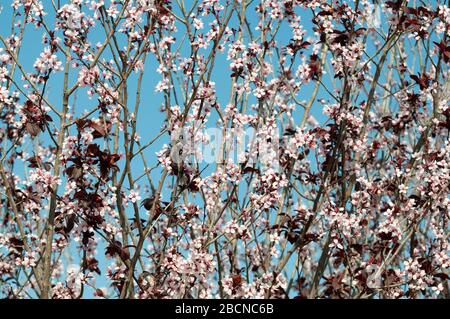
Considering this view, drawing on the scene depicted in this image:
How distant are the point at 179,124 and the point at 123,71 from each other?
57 centimetres

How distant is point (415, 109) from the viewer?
20.1 feet

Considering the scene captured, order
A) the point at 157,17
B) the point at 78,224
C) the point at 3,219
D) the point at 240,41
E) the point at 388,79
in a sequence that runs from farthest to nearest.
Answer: the point at 388,79
the point at 3,219
the point at 240,41
the point at 157,17
the point at 78,224

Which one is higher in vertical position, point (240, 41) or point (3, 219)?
point (240, 41)

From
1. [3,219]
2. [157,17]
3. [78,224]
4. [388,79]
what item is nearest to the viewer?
[78,224]

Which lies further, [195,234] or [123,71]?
[195,234]

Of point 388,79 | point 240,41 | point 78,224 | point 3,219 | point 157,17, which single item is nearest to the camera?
point 78,224

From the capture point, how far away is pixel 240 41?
5535 millimetres

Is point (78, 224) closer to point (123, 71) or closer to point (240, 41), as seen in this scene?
point (123, 71)
